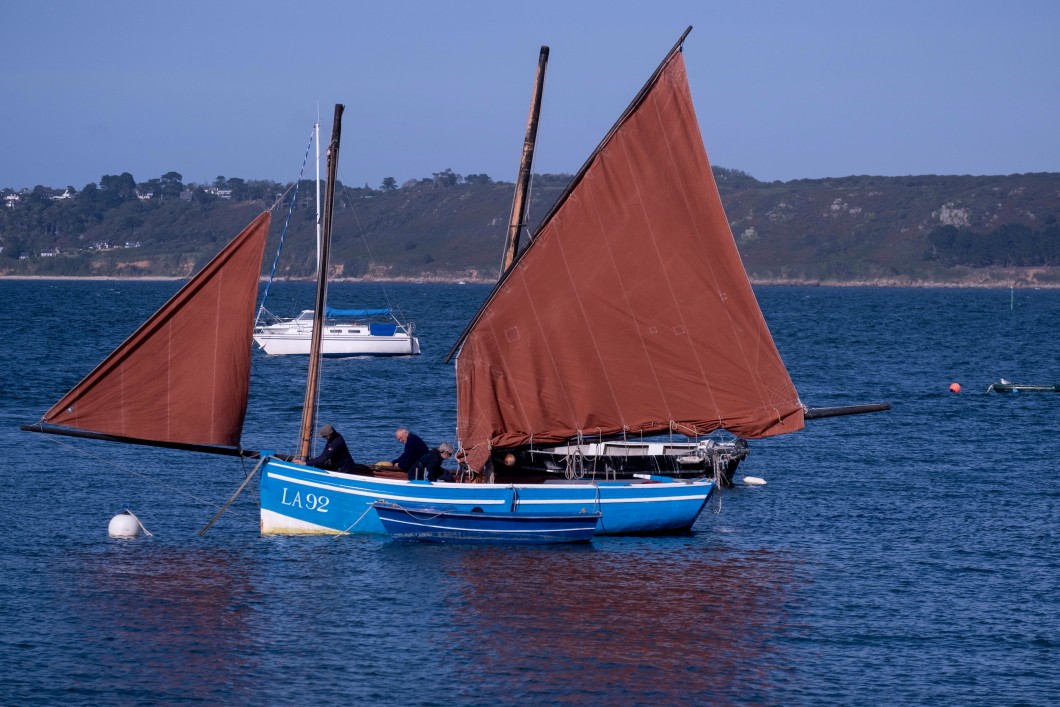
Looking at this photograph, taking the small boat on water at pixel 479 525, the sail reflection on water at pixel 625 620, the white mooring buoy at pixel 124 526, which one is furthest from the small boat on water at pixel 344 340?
the sail reflection on water at pixel 625 620

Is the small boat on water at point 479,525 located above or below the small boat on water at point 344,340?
below

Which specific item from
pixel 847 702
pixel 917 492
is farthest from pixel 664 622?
pixel 917 492

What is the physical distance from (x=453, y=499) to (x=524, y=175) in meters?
7.26

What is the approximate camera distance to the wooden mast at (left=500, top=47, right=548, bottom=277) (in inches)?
1242

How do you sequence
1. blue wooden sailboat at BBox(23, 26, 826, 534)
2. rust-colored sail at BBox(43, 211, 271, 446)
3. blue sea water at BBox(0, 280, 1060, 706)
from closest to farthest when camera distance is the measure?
1. blue sea water at BBox(0, 280, 1060, 706)
2. rust-colored sail at BBox(43, 211, 271, 446)
3. blue wooden sailboat at BBox(23, 26, 826, 534)

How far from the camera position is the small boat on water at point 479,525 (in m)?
30.3

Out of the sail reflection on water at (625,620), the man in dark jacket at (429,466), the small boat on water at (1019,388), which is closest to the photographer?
the sail reflection on water at (625,620)

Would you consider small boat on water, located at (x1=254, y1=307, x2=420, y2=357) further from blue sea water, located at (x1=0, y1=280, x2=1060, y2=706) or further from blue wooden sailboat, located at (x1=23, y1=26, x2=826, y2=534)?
blue wooden sailboat, located at (x1=23, y1=26, x2=826, y2=534)

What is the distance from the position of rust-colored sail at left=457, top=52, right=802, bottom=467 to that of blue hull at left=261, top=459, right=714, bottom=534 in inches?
51.3

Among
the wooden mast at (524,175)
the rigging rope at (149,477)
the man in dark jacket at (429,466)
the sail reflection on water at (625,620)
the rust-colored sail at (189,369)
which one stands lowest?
the sail reflection on water at (625,620)

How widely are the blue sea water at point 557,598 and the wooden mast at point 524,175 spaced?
6.64 meters

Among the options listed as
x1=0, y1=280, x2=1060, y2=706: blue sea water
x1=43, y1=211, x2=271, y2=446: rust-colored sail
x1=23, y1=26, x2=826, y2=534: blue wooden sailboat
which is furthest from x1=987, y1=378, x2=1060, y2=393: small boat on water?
x1=43, y1=211, x2=271, y2=446: rust-colored sail

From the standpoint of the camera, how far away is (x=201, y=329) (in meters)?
29.2

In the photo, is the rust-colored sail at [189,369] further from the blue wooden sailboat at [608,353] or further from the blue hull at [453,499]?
the blue hull at [453,499]
